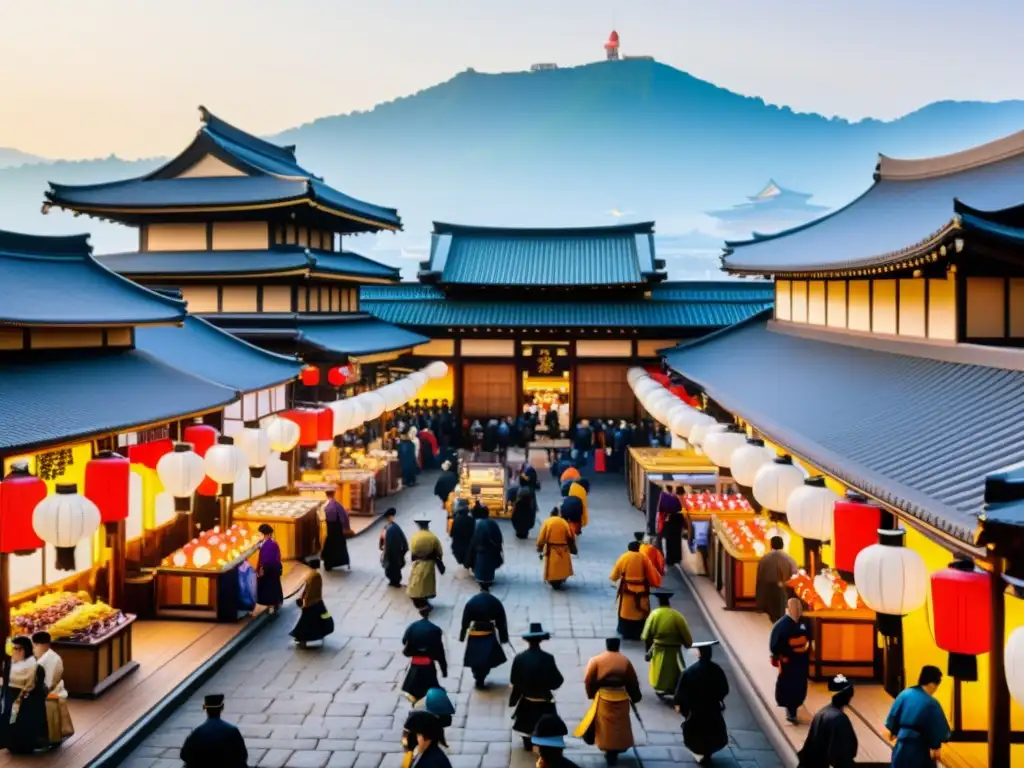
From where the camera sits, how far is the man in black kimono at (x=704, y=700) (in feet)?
29.1

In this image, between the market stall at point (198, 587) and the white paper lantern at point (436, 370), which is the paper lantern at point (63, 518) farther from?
the white paper lantern at point (436, 370)

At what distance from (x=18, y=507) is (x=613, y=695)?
6.49m

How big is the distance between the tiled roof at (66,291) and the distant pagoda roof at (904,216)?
36.8 ft

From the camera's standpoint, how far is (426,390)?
32469 mm

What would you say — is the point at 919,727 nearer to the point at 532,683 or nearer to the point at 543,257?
the point at 532,683

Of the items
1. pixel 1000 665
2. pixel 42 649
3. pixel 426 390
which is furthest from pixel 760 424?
pixel 426 390

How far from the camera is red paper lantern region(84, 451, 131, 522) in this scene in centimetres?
1095

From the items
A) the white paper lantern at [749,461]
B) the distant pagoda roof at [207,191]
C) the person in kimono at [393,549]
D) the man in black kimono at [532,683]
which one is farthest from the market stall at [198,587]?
the distant pagoda roof at [207,191]

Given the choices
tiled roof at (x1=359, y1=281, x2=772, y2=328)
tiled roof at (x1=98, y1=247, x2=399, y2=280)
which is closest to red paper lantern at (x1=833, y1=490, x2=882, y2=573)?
tiled roof at (x1=98, y1=247, x2=399, y2=280)

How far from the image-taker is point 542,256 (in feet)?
111

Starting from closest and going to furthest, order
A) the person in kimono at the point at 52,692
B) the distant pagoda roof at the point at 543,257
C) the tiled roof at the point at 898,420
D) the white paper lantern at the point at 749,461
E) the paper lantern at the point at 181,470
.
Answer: the tiled roof at the point at 898,420
the person in kimono at the point at 52,692
the white paper lantern at the point at 749,461
the paper lantern at the point at 181,470
the distant pagoda roof at the point at 543,257

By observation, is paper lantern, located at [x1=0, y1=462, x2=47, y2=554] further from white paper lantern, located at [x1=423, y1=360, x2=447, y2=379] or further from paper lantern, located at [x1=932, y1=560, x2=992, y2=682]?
white paper lantern, located at [x1=423, y1=360, x2=447, y2=379]

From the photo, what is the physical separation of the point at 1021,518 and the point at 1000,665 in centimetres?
214

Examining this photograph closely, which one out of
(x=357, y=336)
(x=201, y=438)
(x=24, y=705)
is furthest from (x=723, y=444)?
(x=357, y=336)
